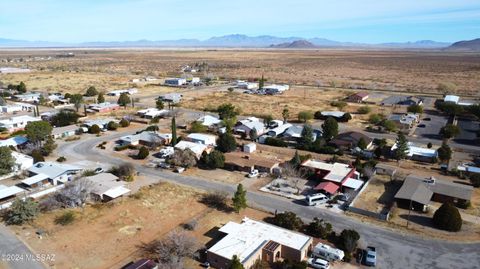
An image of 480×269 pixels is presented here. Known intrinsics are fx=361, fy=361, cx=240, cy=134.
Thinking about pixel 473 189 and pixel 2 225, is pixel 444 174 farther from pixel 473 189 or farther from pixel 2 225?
pixel 2 225

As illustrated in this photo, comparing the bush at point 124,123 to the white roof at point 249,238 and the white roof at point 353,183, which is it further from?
the white roof at point 353,183

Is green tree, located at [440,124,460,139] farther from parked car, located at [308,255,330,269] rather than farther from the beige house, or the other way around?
parked car, located at [308,255,330,269]

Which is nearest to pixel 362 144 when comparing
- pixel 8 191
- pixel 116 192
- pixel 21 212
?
pixel 116 192

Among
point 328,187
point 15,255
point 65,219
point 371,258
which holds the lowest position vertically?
point 15,255

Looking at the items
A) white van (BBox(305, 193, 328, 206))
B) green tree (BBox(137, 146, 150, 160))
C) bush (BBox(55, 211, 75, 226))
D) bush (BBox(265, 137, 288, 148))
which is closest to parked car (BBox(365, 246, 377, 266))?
white van (BBox(305, 193, 328, 206))

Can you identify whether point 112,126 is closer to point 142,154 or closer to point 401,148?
point 142,154

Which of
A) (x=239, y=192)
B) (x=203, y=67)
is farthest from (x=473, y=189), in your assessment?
(x=203, y=67)
